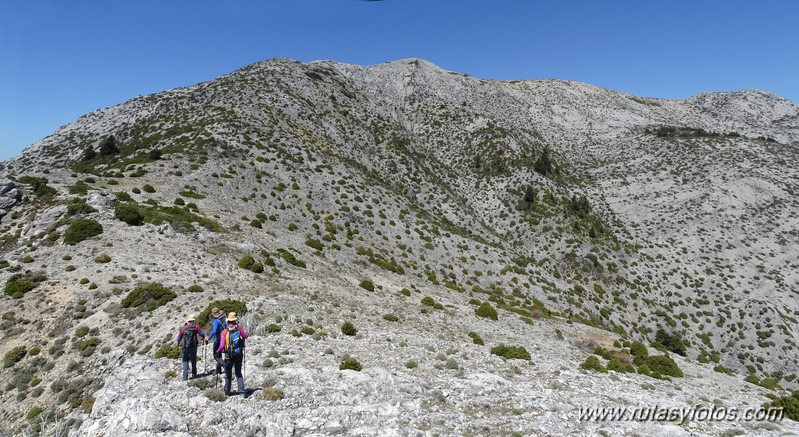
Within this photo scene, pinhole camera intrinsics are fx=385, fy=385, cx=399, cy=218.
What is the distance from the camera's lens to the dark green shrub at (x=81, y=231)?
31969mm

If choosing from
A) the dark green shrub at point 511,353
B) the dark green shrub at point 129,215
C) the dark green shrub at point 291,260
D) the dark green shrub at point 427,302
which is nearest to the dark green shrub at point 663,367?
the dark green shrub at point 511,353

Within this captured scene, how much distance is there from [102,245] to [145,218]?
617cm

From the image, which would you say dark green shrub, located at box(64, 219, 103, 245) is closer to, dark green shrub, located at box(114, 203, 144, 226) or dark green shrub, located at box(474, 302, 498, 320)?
dark green shrub, located at box(114, 203, 144, 226)

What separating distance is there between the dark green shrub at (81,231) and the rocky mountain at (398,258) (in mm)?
203

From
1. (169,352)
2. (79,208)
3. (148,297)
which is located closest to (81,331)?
(148,297)

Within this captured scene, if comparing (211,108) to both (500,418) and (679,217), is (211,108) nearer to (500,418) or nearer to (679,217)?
(500,418)

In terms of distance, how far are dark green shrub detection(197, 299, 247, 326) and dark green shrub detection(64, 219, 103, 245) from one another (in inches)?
654

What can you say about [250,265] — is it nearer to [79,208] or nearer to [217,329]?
[217,329]

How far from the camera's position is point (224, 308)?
23938mm

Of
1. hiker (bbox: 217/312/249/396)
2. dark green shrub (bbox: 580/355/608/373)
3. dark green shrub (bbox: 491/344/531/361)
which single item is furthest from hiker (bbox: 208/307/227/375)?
dark green shrub (bbox: 580/355/608/373)

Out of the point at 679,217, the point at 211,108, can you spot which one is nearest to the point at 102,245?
the point at 211,108

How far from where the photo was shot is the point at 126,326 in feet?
76.5

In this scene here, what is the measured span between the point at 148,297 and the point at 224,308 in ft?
19.7

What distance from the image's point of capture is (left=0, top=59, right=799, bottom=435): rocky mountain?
1736 cm
